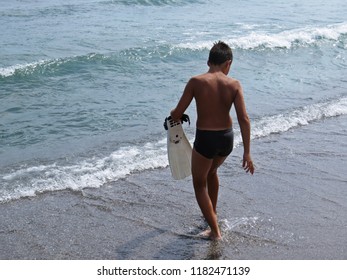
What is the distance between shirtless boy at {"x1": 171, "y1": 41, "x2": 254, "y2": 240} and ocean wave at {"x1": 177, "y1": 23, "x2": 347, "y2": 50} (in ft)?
33.9

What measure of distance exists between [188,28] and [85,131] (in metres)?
10.4

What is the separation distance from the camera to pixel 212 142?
5.00m

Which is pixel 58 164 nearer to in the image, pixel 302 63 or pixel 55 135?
pixel 55 135

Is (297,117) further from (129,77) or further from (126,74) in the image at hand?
(126,74)

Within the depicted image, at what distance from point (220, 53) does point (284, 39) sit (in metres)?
12.8

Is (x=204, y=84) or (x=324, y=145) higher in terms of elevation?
(x=204, y=84)

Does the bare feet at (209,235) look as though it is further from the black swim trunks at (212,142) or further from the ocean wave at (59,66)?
the ocean wave at (59,66)

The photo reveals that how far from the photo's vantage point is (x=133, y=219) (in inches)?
223

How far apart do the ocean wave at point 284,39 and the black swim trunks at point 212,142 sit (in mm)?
10364

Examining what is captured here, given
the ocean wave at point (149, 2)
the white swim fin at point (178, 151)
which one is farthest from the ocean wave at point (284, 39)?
the white swim fin at point (178, 151)

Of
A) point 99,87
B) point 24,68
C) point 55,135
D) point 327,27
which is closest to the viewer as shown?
point 55,135

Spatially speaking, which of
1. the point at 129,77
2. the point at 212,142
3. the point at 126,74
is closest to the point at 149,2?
the point at 126,74

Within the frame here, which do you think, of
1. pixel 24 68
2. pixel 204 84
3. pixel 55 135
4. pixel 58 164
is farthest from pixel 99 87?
pixel 204 84

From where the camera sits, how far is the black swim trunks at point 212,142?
4.99m
